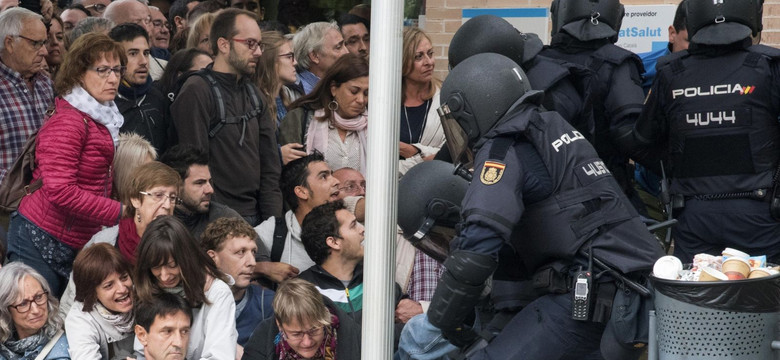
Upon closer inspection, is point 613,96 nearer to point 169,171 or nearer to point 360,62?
point 360,62

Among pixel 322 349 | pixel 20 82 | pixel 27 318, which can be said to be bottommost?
pixel 322 349

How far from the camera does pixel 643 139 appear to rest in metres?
5.87

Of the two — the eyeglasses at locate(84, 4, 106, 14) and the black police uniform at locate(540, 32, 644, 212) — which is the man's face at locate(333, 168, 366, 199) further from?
the eyeglasses at locate(84, 4, 106, 14)

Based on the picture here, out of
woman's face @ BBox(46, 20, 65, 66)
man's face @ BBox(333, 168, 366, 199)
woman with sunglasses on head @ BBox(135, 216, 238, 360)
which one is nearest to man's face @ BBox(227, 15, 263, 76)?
man's face @ BBox(333, 168, 366, 199)

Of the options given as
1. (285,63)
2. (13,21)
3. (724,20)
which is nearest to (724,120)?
(724,20)

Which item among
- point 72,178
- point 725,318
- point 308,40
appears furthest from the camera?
point 308,40

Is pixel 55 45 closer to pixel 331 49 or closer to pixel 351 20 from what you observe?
pixel 331 49

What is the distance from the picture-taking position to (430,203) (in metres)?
4.77

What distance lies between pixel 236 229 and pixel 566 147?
77.1 inches

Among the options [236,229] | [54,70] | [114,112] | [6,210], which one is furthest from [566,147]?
[54,70]

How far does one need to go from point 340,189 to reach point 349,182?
0.23 ft

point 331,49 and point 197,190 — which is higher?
point 331,49

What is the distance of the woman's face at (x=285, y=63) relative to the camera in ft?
23.3

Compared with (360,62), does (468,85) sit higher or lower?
higher
